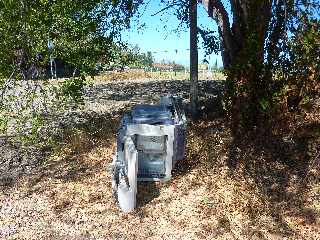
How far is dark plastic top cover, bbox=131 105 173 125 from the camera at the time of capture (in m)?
10.5

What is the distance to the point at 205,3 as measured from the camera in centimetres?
1209

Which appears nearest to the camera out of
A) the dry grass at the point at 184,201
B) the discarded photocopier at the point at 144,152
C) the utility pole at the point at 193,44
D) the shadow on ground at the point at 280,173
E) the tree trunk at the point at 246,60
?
the dry grass at the point at 184,201

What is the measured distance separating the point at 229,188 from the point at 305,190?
1.61 m

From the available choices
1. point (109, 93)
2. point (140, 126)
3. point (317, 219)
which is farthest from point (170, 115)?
point (109, 93)

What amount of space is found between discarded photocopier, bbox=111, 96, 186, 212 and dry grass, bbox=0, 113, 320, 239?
0.93 ft

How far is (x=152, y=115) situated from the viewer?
11047mm

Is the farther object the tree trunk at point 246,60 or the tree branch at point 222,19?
the tree branch at point 222,19

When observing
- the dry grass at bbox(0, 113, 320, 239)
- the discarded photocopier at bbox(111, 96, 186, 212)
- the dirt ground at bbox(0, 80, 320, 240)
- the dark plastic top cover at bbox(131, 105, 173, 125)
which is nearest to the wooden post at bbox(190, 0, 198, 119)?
the dirt ground at bbox(0, 80, 320, 240)

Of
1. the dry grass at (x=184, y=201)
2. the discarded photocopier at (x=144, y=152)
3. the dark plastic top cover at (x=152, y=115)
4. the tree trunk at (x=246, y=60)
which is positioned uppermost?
the tree trunk at (x=246, y=60)

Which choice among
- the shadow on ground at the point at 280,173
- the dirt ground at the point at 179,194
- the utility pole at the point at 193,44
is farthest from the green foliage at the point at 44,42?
the shadow on ground at the point at 280,173

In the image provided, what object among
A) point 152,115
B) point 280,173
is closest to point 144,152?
point 152,115

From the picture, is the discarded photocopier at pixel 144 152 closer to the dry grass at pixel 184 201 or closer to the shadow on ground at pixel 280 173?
the dry grass at pixel 184 201

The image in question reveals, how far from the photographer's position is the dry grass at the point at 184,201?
29.5 ft

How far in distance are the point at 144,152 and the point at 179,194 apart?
1.16m
